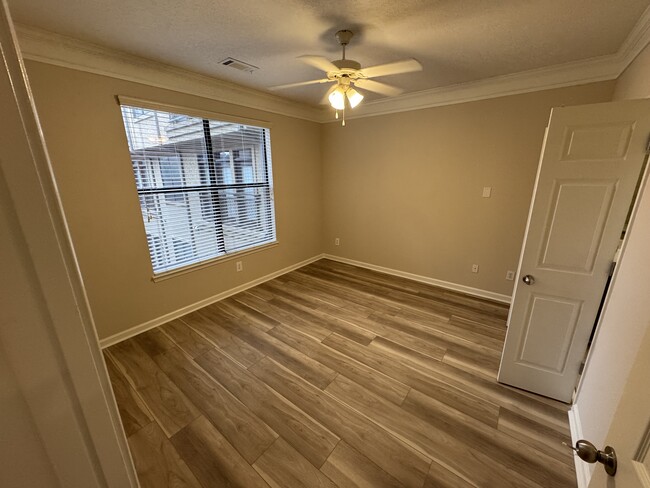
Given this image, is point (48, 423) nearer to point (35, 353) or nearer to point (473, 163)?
point (35, 353)

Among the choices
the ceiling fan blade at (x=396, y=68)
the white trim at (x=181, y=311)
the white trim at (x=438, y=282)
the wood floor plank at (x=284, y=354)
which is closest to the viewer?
the ceiling fan blade at (x=396, y=68)

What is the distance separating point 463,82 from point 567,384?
3.03 m

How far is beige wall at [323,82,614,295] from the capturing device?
2895 mm

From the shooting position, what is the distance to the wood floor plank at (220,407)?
63.2 inches

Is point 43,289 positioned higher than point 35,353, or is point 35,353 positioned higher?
point 43,289

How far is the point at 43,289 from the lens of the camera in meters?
0.44

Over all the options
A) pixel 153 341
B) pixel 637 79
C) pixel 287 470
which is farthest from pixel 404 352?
pixel 637 79

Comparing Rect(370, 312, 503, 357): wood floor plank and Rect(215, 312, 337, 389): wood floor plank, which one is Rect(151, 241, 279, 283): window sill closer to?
Rect(215, 312, 337, 389): wood floor plank

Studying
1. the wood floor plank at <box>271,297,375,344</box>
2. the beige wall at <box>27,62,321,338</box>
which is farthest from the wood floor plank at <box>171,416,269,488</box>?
the beige wall at <box>27,62,321,338</box>

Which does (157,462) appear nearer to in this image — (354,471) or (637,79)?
(354,471)

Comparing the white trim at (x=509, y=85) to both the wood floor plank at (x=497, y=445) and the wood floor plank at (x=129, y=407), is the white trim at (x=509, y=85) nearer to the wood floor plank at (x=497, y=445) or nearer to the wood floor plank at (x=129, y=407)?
the wood floor plank at (x=497, y=445)

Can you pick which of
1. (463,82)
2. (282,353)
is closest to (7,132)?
(282,353)

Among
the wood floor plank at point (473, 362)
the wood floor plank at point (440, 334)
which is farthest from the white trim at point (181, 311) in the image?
the wood floor plank at point (473, 362)

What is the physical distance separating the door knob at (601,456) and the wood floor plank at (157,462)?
1.68 m
